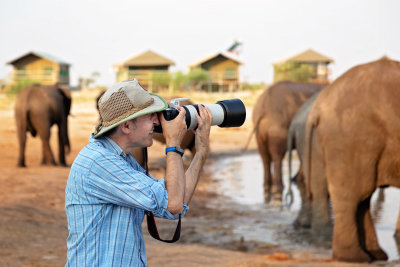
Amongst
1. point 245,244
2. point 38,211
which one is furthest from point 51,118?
point 245,244

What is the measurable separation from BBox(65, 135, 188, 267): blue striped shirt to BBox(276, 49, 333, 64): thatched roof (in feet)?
156

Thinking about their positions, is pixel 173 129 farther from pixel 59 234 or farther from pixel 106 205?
pixel 59 234

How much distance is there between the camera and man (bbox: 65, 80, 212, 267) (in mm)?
2398

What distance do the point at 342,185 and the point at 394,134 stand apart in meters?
0.72

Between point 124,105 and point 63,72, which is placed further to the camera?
point 63,72

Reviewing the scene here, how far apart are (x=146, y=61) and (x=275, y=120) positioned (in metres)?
35.5

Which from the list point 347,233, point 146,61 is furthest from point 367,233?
point 146,61

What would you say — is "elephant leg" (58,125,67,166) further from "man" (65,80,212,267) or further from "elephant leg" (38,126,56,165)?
"man" (65,80,212,267)

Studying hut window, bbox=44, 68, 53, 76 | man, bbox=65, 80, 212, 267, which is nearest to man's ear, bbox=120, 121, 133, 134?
man, bbox=65, 80, 212, 267

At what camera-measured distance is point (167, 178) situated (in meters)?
2.47

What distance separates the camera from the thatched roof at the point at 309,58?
49.2 m

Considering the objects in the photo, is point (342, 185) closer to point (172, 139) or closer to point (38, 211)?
point (172, 139)

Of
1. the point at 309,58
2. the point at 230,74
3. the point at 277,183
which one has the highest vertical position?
the point at 309,58

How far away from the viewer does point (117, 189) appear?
238cm
